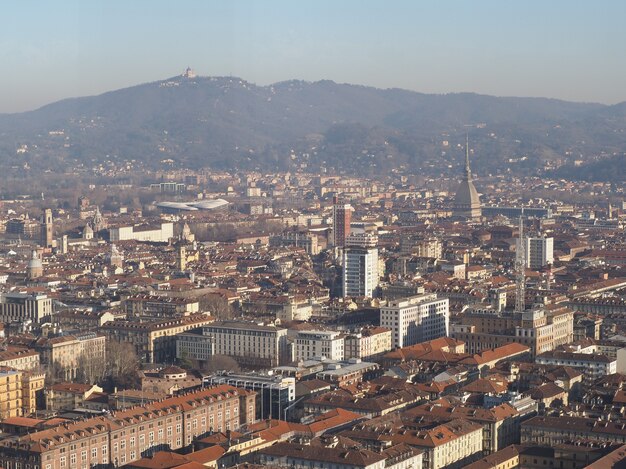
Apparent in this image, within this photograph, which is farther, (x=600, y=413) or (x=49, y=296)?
(x=49, y=296)

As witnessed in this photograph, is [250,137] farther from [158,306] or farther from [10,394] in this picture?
[10,394]

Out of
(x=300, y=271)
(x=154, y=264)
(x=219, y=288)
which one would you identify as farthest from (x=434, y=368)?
(x=154, y=264)

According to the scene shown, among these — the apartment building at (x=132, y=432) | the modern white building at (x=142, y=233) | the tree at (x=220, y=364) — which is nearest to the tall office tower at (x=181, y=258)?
the modern white building at (x=142, y=233)

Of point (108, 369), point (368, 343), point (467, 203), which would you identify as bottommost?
point (108, 369)

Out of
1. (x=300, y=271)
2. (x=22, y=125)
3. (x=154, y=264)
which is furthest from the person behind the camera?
(x=22, y=125)

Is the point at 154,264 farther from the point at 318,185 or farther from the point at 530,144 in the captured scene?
the point at 530,144

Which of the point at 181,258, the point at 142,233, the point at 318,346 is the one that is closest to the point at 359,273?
the point at 318,346

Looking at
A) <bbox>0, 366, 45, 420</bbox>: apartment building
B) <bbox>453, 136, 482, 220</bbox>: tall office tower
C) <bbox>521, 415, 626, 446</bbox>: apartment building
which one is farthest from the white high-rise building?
<bbox>453, 136, 482, 220</bbox>: tall office tower
